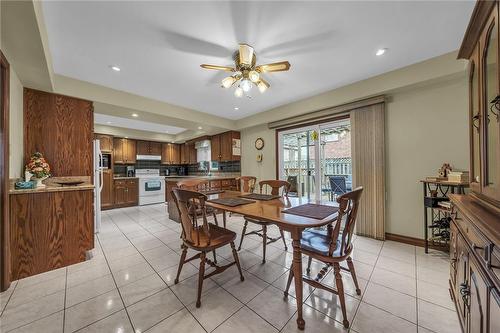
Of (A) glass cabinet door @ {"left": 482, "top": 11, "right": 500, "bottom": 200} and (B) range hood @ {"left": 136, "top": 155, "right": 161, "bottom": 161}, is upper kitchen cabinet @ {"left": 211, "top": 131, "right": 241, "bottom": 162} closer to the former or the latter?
(B) range hood @ {"left": 136, "top": 155, "right": 161, "bottom": 161}

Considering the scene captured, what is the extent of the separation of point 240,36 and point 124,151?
5564 millimetres

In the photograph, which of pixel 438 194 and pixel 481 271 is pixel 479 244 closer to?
pixel 481 271

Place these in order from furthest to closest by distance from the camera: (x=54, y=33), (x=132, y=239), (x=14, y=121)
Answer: (x=132, y=239)
(x=14, y=121)
(x=54, y=33)

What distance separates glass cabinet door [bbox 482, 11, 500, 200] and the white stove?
262 inches

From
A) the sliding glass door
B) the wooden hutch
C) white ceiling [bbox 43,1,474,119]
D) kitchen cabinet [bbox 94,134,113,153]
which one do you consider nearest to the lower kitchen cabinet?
the wooden hutch

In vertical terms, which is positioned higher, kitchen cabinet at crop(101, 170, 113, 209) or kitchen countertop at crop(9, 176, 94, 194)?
kitchen countertop at crop(9, 176, 94, 194)

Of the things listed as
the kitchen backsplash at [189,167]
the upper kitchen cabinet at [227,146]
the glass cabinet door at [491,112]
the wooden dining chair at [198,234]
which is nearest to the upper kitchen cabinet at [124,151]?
the kitchen backsplash at [189,167]

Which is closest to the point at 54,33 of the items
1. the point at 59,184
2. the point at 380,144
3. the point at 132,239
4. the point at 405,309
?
the point at 59,184

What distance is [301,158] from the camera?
416cm

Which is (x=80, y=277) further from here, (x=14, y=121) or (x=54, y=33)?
(x=54, y=33)

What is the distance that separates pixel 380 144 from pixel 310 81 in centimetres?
144

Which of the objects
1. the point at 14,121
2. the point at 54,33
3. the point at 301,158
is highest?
the point at 54,33

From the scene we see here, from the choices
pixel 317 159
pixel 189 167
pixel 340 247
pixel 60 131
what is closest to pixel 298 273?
pixel 340 247

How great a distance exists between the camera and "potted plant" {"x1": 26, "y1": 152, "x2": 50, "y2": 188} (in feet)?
7.23
